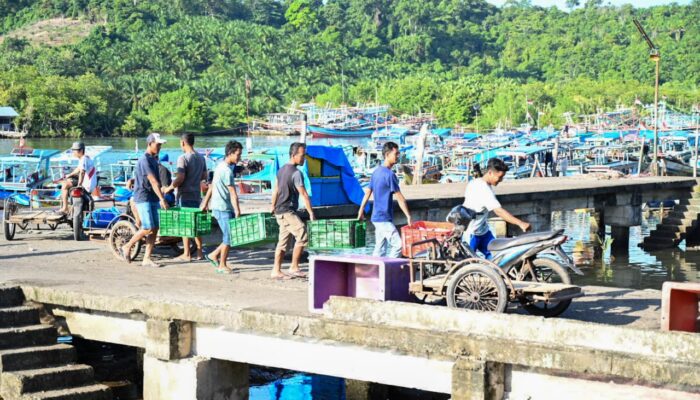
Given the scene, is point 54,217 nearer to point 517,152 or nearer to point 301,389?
point 301,389

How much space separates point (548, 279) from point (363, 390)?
2778 millimetres

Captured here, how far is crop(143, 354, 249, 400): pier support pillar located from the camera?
32.2 feet

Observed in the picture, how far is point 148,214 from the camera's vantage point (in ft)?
43.5

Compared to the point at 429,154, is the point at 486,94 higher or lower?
higher

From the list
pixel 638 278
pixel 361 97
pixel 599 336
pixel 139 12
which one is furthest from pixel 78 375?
pixel 139 12

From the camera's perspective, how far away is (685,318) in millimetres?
8922

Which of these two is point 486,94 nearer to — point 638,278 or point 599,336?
point 638,278

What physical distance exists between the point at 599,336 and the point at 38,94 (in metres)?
114

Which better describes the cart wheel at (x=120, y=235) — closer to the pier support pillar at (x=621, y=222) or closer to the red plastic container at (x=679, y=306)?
the red plastic container at (x=679, y=306)

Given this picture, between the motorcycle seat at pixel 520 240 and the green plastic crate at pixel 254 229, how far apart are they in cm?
298

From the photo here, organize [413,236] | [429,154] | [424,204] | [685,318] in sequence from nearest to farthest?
1. [685,318]
2. [413,236]
3. [424,204]
4. [429,154]

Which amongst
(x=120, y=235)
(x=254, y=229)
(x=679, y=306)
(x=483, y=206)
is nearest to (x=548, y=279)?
(x=483, y=206)

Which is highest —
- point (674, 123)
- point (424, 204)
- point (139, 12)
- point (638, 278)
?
point (139, 12)

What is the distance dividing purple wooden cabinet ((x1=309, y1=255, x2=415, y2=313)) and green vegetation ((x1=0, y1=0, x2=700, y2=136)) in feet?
348
